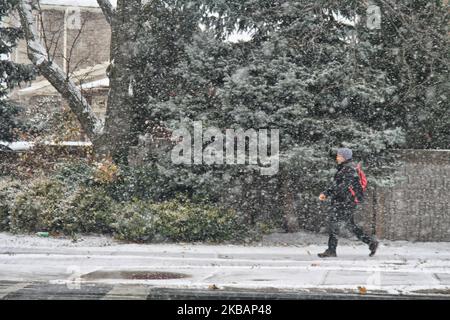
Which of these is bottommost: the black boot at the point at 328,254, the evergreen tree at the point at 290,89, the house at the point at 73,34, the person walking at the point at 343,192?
the black boot at the point at 328,254

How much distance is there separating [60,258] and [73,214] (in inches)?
84.2

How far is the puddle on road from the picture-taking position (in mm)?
9117

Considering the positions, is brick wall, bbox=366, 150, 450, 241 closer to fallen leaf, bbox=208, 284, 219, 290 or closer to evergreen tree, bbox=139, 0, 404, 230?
evergreen tree, bbox=139, 0, 404, 230

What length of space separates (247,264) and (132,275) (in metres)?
2.11

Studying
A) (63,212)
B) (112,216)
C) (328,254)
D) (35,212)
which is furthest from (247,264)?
(35,212)

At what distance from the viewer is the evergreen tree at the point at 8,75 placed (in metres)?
17.5

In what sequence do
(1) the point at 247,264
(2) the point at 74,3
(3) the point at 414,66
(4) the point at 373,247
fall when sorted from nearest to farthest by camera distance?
1. (1) the point at 247,264
2. (4) the point at 373,247
3. (3) the point at 414,66
4. (2) the point at 74,3

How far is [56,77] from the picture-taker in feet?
51.5

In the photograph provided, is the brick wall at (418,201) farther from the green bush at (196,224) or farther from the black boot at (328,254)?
the green bush at (196,224)

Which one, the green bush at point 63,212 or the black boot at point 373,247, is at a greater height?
the green bush at point 63,212

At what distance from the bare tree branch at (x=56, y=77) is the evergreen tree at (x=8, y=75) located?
1.66 metres

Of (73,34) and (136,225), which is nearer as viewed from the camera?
(136,225)

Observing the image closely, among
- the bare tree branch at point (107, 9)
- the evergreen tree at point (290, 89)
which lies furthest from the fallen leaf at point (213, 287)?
the bare tree branch at point (107, 9)

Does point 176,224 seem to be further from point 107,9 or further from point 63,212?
point 107,9
